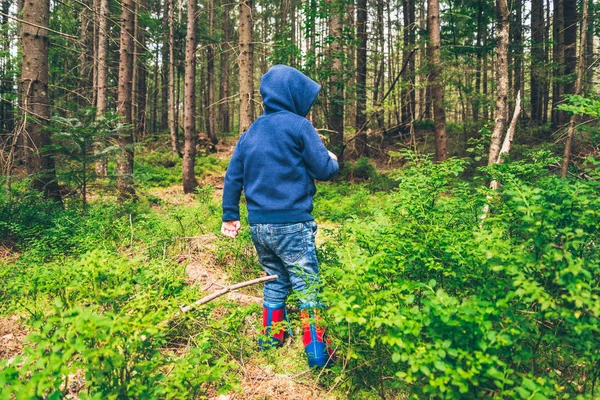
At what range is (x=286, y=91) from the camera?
2969mm

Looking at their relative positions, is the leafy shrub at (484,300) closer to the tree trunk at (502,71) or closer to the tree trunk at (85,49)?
the tree trunk at (502,71)

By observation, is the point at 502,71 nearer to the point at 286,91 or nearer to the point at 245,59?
the point at 245,59

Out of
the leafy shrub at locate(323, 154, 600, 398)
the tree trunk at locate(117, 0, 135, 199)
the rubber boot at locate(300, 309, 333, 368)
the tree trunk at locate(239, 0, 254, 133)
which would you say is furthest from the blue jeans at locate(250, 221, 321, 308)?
the tree trunk at locate(117, 0, 135, 199)

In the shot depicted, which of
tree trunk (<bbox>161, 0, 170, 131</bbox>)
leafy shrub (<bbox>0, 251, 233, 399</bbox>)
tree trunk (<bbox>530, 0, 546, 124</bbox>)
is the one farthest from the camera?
tree trunk (<bbox>161, 0, 170, 131</bbox>)

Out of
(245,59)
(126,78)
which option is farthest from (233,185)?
(126,78)

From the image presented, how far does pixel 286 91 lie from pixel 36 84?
5455mm

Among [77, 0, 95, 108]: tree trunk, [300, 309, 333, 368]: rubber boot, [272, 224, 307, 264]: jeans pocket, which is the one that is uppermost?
[77, 0, 95, 108]: tree trunk

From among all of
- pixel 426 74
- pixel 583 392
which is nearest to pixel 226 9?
pixel 426 74

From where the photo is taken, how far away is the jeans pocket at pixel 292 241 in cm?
281

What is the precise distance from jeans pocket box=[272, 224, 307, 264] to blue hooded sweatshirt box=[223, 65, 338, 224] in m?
0.08

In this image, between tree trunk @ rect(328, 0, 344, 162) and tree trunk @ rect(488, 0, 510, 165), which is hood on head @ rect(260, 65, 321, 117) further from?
tree trunk @ rect(328, 0, 344, 162)

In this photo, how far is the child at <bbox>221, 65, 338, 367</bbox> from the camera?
282 cm

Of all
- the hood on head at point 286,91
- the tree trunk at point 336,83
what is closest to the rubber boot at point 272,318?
the hood on head at point 286,91

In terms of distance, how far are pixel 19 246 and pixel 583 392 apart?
6430 millimetres
